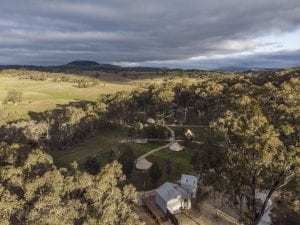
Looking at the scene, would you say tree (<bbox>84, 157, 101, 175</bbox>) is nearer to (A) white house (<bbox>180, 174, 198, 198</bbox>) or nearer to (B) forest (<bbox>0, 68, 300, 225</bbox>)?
(B) forest (<bbox>0, 68, 300, 225</bbox>)

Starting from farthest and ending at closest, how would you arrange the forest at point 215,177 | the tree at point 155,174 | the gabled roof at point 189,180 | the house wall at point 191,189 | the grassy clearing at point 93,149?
1. the grassy clearing at point 93,149
2. the tree at point 155,174
3. the gabled roof at point 189,180
4. the house wall at point 191,189
5. the forest at point 215,177

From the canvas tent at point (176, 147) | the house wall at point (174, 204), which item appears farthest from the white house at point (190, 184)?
the canvas tent at point (176, 147)

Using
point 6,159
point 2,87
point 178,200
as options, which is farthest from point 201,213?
point 2,87

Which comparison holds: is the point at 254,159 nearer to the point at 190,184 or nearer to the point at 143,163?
the point at 190,184

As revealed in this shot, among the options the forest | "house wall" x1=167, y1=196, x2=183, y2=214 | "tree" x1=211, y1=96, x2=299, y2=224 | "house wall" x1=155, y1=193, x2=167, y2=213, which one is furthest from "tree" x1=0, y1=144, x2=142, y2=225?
"house wall" x1=167, y1=196, x2=183, y2=214

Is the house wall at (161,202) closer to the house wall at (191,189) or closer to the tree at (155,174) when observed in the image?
the house wall at (191,189)

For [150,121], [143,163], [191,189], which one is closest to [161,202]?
[191,189]

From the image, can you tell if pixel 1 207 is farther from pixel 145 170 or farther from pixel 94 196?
pixel 145 170

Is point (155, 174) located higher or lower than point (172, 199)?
higher

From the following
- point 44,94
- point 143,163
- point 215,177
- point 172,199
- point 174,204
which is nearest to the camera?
point 215,177
